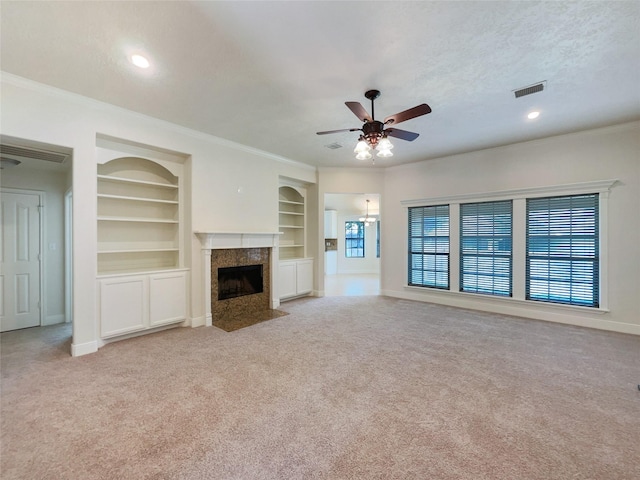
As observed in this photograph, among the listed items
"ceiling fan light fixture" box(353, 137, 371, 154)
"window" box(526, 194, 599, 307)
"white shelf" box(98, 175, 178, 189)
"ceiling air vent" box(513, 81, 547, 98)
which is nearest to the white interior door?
"white shelf" box(98, 175, 178, 189)

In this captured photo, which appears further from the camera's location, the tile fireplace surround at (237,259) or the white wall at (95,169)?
the tile fireplace surround at (237,259)

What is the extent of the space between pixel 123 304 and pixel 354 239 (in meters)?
8.42

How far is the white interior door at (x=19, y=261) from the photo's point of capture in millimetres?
4102

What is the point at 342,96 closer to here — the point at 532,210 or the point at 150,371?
the point at 150,371

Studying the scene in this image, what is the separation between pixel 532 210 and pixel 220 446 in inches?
218

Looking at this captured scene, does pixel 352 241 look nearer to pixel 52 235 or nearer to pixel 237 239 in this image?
pixel 237 239

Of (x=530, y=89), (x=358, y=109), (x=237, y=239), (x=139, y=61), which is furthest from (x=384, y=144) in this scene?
(x=237, y=239)

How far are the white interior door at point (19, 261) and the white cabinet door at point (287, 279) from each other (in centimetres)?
387

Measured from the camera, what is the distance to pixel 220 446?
1.81 metres

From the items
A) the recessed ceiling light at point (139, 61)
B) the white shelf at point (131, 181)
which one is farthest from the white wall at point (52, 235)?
the recessed ceiling light at point (139, 61)

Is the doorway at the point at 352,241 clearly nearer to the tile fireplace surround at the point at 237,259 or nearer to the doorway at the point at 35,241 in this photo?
the tile fireplace surround at the point at 237,259

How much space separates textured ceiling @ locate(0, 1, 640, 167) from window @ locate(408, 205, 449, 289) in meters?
2.31

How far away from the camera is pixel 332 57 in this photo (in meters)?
2.53

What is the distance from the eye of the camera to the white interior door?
13.5ft
